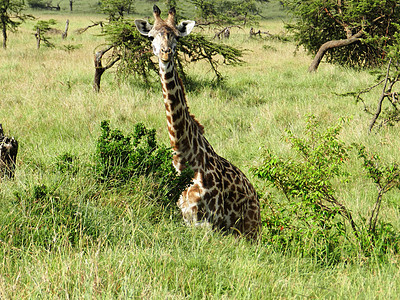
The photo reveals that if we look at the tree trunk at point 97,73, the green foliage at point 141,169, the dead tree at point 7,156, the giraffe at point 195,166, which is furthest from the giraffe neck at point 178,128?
the tree trunk at point 97,73

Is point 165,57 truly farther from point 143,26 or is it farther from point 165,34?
point 143,26

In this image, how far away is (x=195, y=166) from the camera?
423 centimetres

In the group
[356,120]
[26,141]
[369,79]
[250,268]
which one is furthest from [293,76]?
[250,268]

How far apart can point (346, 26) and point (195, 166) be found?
11.7 metres

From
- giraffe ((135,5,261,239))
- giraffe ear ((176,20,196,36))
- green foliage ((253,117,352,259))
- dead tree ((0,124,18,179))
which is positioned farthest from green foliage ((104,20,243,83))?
green foliage ((253,117,352,259))

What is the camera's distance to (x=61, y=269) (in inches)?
104

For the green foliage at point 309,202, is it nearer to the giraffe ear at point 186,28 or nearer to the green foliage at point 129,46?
the giraffe ear at point 186,28

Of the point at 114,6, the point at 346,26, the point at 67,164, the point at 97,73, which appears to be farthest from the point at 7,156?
the point at 114,6

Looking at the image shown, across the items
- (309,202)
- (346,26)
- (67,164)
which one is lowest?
(67,164)

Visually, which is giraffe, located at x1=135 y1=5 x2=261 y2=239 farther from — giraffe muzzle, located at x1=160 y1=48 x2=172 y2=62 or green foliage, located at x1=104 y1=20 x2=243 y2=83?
green foliage, located at x1=104 y1=20 x2=243 y2=83

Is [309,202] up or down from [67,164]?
up

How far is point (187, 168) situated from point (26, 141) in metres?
3.57

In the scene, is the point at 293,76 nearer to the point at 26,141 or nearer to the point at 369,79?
the point at 369,79

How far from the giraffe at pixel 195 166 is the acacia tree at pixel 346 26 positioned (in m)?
9.77
